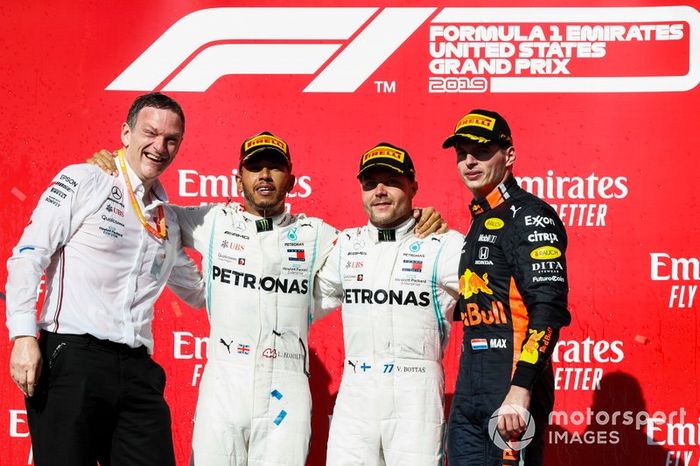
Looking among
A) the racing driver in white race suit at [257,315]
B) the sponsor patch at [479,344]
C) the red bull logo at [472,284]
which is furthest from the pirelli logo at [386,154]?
the sponsor patch at [479,344]

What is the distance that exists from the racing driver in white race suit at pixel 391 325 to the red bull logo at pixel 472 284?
0.24 meters

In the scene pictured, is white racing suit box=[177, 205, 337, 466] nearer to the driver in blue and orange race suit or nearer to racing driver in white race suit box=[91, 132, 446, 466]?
racing driver in white race suit box=[91, 132, 446, 466]

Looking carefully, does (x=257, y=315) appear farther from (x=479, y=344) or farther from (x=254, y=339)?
(x=479, y=344)

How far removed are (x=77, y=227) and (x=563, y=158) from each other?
239 cm

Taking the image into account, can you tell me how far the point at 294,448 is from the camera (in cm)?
359

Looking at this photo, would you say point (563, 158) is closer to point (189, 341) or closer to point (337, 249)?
point (337, 249)

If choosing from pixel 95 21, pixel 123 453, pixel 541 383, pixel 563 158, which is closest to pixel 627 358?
pixel 563 158

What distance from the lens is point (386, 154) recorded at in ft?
12.1

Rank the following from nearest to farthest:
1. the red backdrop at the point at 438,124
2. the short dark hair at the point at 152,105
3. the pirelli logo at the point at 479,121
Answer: the pirelli logo at the point at 479,121
the short dark hair at the point at 152,105
the red backdrop at the point at 438,124

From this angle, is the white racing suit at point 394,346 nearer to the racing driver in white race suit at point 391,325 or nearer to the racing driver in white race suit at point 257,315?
the racing driver in white race suit at point 391,325

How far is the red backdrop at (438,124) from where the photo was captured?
4.41m

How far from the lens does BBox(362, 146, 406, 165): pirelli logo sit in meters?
3.67

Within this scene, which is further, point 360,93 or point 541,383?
point 360,93

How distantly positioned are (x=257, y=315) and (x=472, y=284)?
900 millimetres
